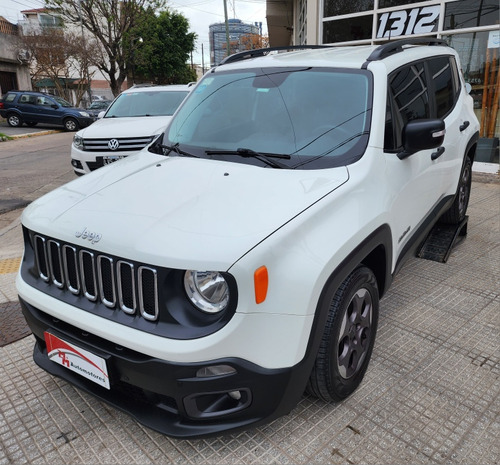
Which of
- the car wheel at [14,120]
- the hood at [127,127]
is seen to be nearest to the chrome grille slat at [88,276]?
the hood at [127,127]

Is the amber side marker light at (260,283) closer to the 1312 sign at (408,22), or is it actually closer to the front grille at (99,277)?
the front grille at (99,277)

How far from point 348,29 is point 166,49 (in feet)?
114

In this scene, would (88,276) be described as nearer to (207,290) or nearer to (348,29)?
(207,290)

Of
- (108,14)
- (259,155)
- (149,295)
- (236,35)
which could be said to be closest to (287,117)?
(259,155)

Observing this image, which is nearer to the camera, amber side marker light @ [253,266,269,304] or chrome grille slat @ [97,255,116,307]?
amber side marker light @ [253,266,269,304]

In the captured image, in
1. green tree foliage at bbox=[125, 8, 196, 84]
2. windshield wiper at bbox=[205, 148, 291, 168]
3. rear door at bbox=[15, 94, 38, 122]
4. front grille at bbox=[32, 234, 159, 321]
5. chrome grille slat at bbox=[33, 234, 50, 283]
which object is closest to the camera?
front grille at bbox=[32, 234, 159, 321]

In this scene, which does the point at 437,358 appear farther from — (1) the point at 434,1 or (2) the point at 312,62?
(1) the point at 434,1

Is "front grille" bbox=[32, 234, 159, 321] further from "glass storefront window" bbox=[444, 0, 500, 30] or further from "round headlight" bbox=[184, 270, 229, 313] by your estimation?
"glass storefront window" bbox=[444, 0, 500, 30]

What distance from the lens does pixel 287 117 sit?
9.40 ft

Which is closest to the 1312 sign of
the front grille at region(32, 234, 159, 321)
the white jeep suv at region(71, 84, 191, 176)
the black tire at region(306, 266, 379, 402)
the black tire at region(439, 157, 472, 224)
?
the white jeep suv at region(71, 84, 191, 176)

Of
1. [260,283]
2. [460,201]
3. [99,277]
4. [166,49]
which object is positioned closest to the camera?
[260,283]

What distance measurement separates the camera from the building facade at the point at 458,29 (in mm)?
8250

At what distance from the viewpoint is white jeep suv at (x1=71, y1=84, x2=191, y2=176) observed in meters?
7.19

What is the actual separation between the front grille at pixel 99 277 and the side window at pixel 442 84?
2.83 meters
